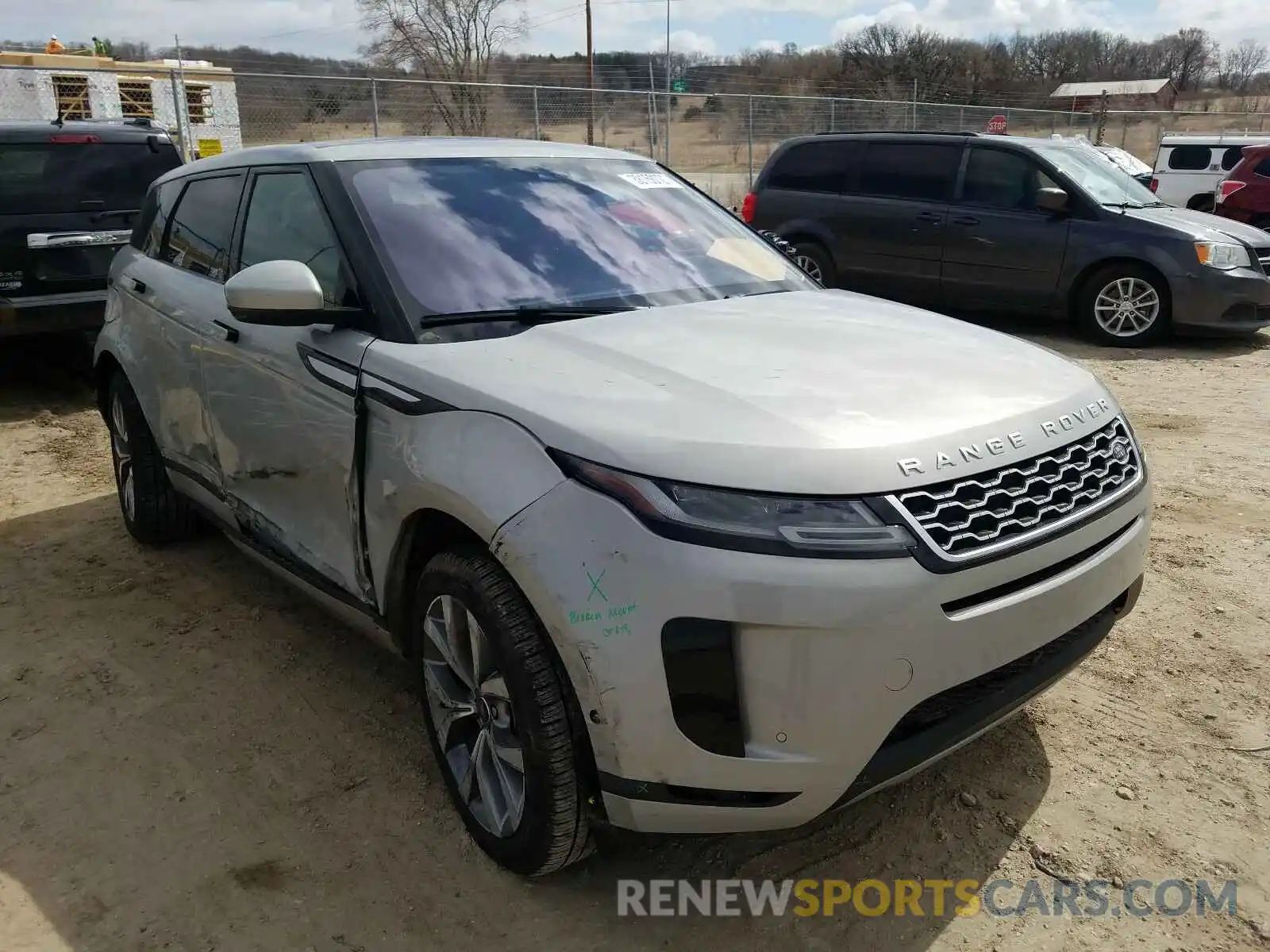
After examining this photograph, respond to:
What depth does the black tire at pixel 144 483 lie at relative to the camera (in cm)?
453

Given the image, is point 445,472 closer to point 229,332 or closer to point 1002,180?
point 229,332

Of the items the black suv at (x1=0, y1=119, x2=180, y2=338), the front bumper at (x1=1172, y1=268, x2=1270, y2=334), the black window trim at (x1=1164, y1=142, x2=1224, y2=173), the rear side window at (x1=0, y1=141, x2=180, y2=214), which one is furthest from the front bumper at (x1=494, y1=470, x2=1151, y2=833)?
the black window trim at (x1=1164, y1=142, x2=1224, y2=173)

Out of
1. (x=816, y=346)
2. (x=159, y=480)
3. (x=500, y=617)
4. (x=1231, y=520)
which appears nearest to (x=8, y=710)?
(x=159, y=480)

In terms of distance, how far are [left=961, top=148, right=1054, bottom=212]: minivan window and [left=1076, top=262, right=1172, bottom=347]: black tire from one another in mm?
886

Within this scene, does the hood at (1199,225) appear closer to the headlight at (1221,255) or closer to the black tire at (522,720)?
the headlight at (1221,255)

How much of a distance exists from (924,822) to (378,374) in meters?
1.87

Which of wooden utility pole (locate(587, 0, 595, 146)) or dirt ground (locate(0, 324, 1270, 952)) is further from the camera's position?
wooden utility pole (locate(587, 0, 595, 146))

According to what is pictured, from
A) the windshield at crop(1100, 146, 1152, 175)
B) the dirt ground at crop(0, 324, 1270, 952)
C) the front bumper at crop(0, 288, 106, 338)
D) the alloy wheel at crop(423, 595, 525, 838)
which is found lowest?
the dirt ground at crop(0, 324, 1270, 952)

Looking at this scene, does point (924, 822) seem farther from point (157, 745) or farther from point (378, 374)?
point (157, 745)

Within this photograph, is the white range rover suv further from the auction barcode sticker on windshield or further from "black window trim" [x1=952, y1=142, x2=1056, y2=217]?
"black window trim" [x1=952, y1=142, x2=1056, y2=217]

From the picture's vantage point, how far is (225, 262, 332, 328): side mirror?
278 centimetres

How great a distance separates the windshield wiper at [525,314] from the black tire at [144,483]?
7.20 ft

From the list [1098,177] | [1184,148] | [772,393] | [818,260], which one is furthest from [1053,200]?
[1184,148]

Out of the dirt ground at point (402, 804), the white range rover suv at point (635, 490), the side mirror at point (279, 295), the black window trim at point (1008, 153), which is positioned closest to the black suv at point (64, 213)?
the dirt ground at point (402, 804)
